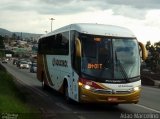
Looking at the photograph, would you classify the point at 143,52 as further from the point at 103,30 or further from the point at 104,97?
the point at 104,97

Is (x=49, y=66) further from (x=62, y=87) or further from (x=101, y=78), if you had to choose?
(x=101, y=78)

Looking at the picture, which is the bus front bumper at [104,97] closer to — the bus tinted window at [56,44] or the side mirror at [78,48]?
the side mirror at [78,48]

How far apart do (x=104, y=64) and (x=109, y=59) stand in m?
0.26

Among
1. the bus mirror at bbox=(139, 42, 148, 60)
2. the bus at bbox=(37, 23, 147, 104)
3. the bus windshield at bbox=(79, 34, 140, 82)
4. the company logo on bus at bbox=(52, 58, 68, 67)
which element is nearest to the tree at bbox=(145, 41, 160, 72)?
the company logo on bus at bbox=(52, 58, 68, 67)

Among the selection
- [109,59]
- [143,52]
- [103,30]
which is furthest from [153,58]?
[109,59]

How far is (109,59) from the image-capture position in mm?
16469

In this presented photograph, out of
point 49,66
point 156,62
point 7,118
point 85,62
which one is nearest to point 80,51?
point 85,62

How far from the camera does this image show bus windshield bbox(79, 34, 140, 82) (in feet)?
53.6

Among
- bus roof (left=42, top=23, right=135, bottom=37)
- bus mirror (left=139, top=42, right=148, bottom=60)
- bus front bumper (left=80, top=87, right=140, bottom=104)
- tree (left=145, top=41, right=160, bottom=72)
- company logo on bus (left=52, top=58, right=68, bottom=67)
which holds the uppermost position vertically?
bus roof (left=42, top=23, right=135, bottom=37)

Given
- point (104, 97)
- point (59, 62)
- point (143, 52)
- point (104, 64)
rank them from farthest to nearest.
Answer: point (59, 62), point (143, 52), point (104, 64), point (104, 97)

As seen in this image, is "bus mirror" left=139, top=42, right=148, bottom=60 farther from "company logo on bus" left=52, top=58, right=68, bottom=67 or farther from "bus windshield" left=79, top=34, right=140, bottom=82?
"company logo on bus" left=52, top=58, right=68, bottom=67

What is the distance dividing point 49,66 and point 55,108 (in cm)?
722

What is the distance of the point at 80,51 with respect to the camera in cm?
1631

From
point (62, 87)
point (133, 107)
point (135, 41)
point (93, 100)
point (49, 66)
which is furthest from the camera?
point (49, 66)
